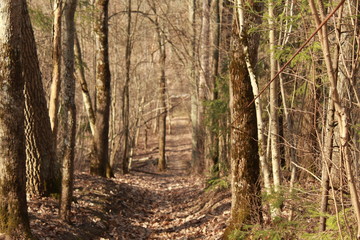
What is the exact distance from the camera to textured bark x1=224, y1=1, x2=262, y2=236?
21.9ft

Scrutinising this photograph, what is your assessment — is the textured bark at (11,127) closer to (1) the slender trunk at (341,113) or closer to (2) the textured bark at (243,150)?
(2) the textured bark at (243,150)

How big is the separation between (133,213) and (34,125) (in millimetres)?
3621

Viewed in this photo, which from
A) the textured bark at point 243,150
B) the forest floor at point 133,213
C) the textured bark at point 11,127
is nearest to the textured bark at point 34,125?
the forest floor at point 133,213

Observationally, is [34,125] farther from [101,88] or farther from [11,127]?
[101,88]

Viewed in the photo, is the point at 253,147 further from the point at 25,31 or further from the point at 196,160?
the point at 196,160

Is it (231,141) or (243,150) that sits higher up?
(231,141)

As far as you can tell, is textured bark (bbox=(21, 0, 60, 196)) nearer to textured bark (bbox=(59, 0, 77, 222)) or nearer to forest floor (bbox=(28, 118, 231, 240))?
forest floor (bbox=(28, 118, 231, 240))

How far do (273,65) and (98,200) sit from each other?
18.0ft

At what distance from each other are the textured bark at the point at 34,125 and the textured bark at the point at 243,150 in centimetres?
435

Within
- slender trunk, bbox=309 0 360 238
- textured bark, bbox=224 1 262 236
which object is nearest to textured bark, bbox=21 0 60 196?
textured bark, bbox=224 1 262 236

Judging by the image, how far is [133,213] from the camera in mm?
10562

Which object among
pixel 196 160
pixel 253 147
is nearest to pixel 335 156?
pixel 253 147

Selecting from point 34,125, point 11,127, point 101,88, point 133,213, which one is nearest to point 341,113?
point 11,127

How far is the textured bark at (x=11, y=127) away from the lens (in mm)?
5582
